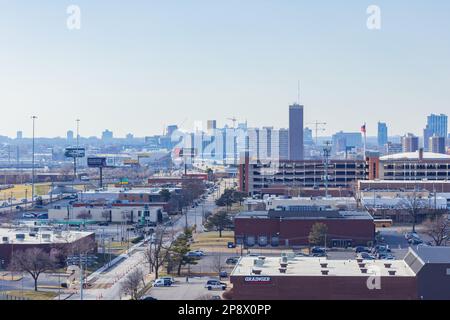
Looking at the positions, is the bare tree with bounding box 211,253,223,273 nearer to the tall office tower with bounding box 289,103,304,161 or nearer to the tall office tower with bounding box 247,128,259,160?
the tall office tower with bounding box 289,103,304,161

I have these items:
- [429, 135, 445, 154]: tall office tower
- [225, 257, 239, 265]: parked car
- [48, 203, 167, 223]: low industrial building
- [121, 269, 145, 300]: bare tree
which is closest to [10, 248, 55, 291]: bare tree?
[121, 269, 145, 300]: bare tree

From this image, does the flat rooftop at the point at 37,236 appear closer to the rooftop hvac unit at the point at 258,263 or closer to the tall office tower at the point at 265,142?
the rooftop hvac unit at the point at 258,263

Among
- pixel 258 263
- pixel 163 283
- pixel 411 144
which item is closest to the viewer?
pixel 258 263

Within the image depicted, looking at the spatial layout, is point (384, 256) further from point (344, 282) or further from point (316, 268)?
point (344, 282)

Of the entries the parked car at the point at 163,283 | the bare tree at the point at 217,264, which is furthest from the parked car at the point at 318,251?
the parked car at the point at 163,283

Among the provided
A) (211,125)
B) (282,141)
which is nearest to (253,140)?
(282,141)
